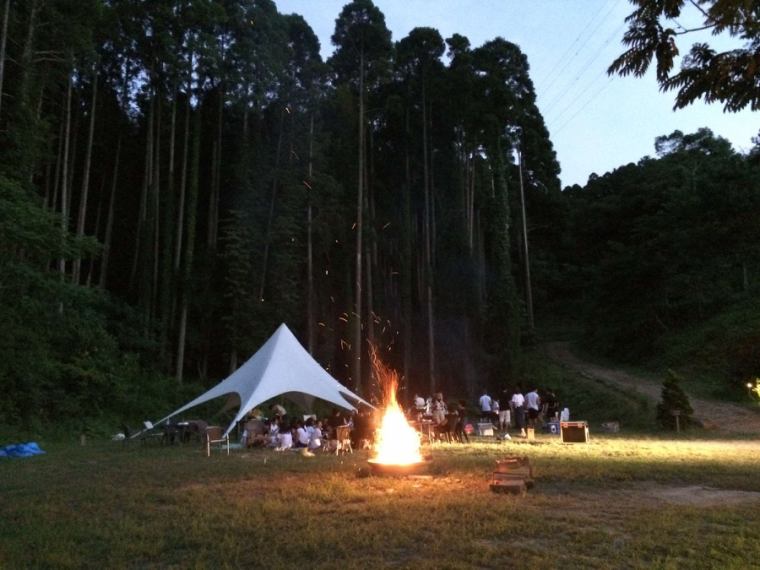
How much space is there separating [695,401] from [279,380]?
11.9 meters

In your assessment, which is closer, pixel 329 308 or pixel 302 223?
pixel 302 223

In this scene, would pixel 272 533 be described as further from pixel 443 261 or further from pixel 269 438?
pixel 443 261

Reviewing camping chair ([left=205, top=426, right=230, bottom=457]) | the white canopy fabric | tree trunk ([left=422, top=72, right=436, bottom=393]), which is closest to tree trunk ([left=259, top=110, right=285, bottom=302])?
tree trunk ([left=422, top=72, right=436, bottom=393])

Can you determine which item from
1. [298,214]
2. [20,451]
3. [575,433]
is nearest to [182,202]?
[298,214]

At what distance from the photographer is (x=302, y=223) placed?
862 inches

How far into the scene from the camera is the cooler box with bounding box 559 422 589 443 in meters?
12.8

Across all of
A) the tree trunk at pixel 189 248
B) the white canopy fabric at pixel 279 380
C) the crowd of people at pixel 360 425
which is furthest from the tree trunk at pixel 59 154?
the crowd of people at pixel 360 425

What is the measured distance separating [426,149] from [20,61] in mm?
14387

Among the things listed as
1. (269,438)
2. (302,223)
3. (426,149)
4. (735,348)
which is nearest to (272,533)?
(269,438)

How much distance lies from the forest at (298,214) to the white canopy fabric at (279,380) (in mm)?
5661

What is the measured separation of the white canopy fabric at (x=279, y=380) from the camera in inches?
506

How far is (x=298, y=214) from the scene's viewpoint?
2173 centimetres

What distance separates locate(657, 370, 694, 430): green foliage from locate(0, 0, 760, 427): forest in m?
4.46

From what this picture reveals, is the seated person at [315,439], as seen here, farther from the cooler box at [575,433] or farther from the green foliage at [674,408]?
the green foliage at [674,408]
